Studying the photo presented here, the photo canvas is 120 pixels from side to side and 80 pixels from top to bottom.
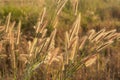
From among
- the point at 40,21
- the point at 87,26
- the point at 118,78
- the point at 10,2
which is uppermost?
the point at 10,2

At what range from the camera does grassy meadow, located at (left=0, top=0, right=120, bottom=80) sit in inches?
61.7

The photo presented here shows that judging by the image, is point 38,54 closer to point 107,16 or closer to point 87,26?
point 87,26

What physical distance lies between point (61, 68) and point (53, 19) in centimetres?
26

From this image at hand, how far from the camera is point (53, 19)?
1743 mm

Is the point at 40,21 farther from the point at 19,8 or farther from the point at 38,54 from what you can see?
the point at 19,8

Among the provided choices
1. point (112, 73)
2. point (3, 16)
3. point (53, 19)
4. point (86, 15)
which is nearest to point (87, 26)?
point (86, 15)

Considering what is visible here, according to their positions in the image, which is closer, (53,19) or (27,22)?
(53,19)

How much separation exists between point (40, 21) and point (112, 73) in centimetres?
A: 155

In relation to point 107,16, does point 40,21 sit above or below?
below

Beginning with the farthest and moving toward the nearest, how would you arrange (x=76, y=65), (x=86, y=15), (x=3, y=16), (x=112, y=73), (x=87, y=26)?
(x=86, y=15), (x=87, y=26), (x=3, y=16), (x=112, y=73), (x=76, y=65)

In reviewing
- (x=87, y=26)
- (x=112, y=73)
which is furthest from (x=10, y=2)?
(x=112, y=73)

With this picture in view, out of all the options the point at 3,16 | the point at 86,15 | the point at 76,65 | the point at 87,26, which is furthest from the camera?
the point at 86,15

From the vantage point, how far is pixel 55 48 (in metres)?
1.67

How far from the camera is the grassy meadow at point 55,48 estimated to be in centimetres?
157
